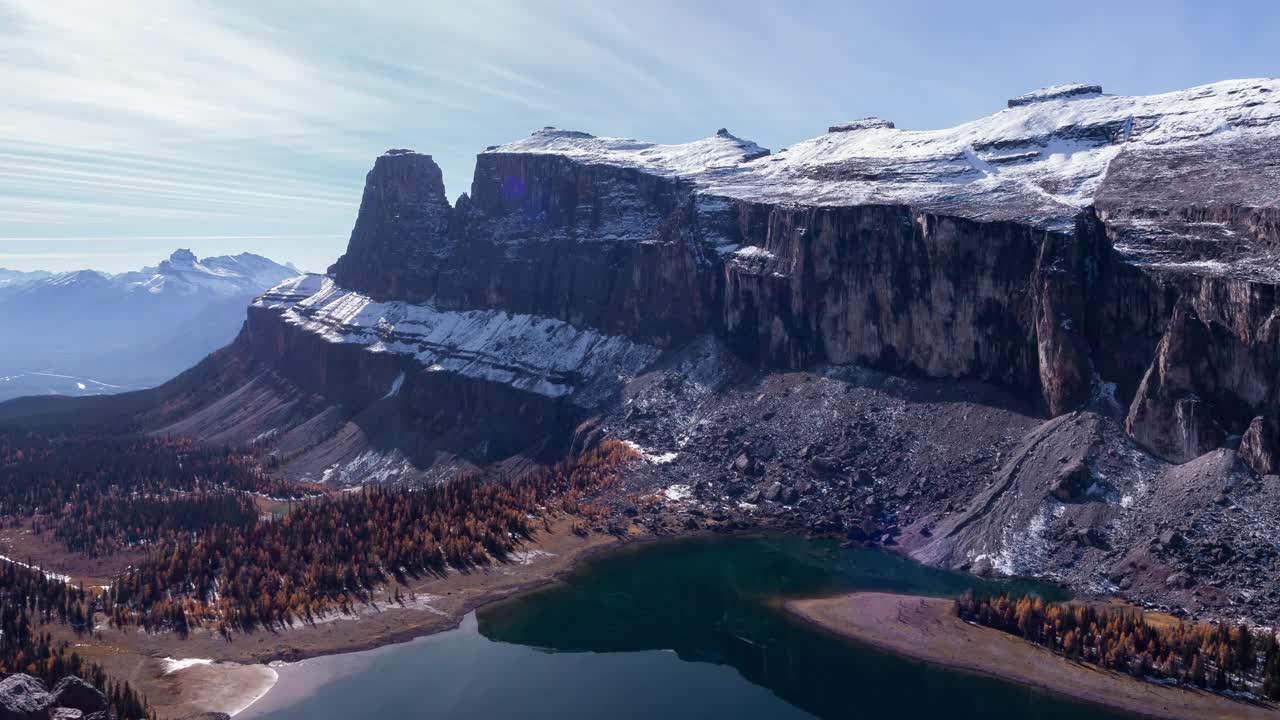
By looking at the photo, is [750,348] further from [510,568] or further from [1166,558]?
[1166,558]

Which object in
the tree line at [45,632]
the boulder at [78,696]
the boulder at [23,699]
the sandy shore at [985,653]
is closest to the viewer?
the boulder at [23,699]

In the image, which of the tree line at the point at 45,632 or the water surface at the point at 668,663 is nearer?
the tree line at the point at 45,632

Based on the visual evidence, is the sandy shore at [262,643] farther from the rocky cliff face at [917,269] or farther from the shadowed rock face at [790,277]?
the shadowed rock face at [790,277]

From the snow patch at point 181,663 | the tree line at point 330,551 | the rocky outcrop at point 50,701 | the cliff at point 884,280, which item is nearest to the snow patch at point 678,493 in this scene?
the tree line at point 330,551

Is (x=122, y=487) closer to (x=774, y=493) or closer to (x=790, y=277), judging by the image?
(x=774, y=493)

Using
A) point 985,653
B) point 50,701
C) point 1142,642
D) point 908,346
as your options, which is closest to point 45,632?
point 50,701

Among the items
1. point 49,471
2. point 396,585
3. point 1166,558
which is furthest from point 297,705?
point 49,471

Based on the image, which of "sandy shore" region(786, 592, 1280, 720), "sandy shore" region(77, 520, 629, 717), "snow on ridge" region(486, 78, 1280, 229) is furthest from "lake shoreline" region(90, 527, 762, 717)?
"snow on ridge" region(486, 78, 1280, 229)
